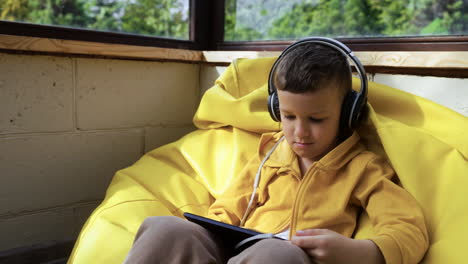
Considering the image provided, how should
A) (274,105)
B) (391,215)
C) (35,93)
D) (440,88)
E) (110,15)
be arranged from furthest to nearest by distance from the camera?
(110,15)
(35,93)
(440,88)
(274,105)
(391,215)

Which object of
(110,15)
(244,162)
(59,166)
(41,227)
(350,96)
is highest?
(110,15)

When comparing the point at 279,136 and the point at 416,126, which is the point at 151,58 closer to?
the point at 279,136

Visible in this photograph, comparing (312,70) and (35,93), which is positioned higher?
(312,70)

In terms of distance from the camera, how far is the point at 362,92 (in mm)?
993

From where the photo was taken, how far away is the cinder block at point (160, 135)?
183cm

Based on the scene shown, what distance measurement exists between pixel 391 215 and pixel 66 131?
1153 mm

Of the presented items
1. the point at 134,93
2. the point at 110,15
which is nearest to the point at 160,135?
the point at 134,93

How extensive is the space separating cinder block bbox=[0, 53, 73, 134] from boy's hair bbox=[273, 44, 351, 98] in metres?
0.87

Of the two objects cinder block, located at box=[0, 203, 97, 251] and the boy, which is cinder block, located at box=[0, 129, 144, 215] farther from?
the boy

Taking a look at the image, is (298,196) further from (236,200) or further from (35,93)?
(35,93)

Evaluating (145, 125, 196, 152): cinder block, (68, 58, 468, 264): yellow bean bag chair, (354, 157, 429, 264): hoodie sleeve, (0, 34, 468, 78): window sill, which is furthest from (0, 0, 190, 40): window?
(354, 157, 429, 264): hoodie sleeve

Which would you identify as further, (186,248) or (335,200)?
(335,200)

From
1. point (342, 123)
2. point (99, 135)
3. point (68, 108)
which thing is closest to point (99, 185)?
point (99, 135)

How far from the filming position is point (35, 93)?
1.48 metres
